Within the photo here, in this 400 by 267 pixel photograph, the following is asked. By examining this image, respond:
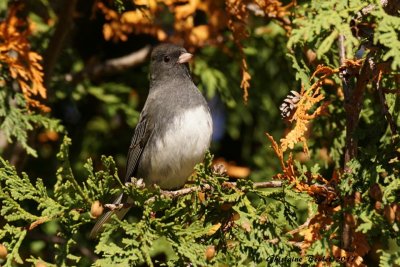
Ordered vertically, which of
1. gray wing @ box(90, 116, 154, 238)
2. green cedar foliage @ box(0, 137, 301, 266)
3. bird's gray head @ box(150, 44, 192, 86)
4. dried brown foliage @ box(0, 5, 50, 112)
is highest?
dried brown foliage @ box(0, 5, 50, 112)

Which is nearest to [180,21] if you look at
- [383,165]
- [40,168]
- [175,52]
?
[175,52]

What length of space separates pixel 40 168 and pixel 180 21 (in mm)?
1220

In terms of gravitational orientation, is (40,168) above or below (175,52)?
below

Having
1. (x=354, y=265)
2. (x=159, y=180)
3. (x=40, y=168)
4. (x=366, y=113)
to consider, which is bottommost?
(x=40, y=168)

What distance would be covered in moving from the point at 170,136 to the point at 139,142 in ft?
0.78

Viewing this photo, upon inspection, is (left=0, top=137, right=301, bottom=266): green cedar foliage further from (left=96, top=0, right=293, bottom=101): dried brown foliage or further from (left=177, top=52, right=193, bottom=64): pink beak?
(left=177, top=52, right=193, bottom=64): pink beak

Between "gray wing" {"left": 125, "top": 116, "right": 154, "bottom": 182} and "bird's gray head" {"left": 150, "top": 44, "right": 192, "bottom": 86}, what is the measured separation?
316 millimetres

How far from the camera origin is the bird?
289 centimetres

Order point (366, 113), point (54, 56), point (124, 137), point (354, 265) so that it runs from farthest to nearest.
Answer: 1. point (124, 137)
2. point (54, 56)
3. point (366, 113)
4. point (354, 265)

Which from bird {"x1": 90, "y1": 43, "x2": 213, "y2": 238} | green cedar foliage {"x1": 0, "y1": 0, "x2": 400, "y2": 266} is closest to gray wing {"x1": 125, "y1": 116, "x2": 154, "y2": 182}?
bird {"x1": 90, "y1": 43, "x2": 213, "y2": 238}

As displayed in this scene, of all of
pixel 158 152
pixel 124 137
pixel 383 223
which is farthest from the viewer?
pixel 124 137

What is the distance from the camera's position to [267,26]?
12.0 feet

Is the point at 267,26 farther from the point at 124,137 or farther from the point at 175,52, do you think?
the point at 124,137

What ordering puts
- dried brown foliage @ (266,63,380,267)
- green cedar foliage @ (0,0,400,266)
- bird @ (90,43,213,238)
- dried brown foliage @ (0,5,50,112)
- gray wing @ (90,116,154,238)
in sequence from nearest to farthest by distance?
green cedar foliage @ (0,0,400,266) → dried brown foliage @ (266,63,380,267) → dried brown foliage @ (0,5,50,112) → bird @ (90,43,213,238) → gray wing @ (90,116,154,238)
